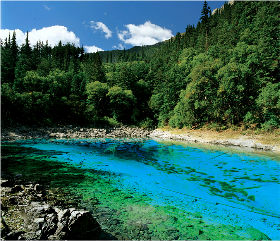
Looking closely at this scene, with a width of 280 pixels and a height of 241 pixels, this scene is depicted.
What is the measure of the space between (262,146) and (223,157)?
7063 mm

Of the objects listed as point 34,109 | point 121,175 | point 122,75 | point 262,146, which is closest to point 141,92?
point 122,75

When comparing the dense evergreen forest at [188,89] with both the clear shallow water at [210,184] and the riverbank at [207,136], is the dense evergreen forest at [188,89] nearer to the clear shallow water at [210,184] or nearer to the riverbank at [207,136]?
the riverbank at [207,136]

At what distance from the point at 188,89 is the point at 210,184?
971 inches

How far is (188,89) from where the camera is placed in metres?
32.2

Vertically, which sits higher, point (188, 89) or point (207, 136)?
point (188, 89)

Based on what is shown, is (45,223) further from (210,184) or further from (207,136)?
(207,136)

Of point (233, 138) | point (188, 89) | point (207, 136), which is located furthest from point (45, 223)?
point (188, 89)

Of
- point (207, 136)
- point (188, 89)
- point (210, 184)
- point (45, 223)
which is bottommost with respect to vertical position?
point (210, 184)

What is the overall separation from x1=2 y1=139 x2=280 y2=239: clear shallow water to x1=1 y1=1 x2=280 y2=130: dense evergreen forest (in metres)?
14.1

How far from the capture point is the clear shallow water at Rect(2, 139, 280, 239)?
6414 millimetres

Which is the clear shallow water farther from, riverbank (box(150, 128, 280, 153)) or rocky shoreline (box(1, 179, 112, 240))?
riverbank (box(150, 128, 280, 153))

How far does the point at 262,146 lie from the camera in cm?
2012

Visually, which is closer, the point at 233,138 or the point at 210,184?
the point at 210,184

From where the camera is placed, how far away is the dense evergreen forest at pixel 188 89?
26625 mm
